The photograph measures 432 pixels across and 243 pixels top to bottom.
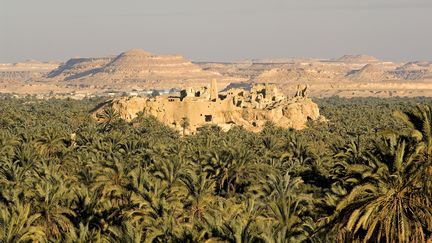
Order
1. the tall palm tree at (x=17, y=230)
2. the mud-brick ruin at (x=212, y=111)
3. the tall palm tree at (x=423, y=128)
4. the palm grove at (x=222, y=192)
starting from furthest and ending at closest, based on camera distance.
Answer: the mud-brick ruin at (x=212, y=111) < the tall palm tree at (x=17, y=230) < the palm grove at (x=222, y=192) < the tall palm tree at (x=423, y=128)

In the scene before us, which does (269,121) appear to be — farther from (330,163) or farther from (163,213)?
(163,213)

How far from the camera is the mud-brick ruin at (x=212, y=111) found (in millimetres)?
95375

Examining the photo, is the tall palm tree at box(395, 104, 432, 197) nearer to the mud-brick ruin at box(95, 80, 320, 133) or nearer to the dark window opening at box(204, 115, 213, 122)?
the mud-brick ruin at box(95, 80, 320, 133)

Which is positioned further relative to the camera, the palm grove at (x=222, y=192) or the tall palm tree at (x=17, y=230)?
the tall palm tree at (x=17, y=230)

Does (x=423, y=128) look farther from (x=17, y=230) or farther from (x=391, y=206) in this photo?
(x=17, y=230)

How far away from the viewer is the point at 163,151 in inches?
2053

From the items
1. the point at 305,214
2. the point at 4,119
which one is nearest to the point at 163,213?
the point at 305,214

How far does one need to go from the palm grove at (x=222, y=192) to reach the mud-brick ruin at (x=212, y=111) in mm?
31586

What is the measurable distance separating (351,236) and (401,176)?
7.30 feet

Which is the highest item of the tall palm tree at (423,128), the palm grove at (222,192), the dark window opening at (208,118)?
the tall palm tree at (423,128)

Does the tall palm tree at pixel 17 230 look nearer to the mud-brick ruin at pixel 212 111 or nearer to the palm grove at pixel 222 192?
the palm grove at pixel 222 192

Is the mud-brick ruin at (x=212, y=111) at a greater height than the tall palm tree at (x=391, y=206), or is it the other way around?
the tall palm tree at (x=391, y=206)

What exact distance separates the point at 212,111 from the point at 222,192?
5304 centimetres

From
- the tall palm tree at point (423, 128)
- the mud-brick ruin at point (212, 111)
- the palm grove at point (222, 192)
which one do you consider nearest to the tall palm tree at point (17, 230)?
the palm grove at point (222, 192)
